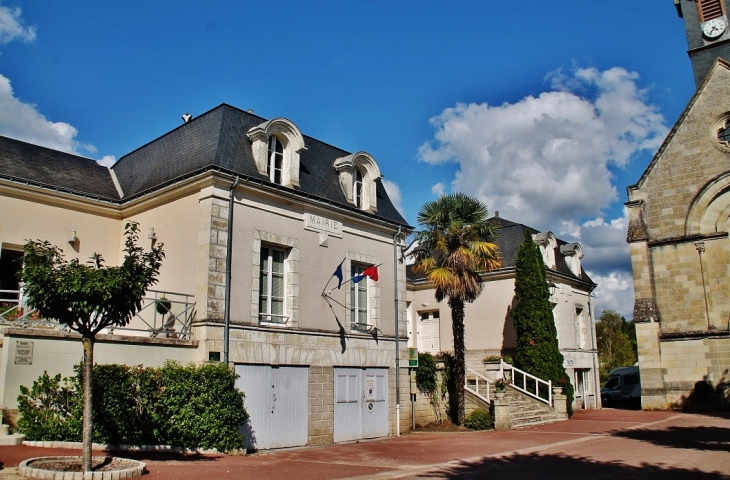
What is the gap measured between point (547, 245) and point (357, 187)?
531 inches

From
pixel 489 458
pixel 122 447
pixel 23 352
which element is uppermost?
pixel 23 352

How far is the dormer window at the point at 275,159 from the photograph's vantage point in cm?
1573

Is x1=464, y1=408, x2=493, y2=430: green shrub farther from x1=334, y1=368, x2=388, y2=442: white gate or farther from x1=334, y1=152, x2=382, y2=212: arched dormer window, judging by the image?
x1=334, y1=152, x2=382, y2=212: arched dormer window

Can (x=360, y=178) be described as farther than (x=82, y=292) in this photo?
Yes

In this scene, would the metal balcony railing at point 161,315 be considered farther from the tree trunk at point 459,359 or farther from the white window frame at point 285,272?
the tree trunk at point 459,359

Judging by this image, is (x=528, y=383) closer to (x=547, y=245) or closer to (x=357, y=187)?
(x=547, y=245)

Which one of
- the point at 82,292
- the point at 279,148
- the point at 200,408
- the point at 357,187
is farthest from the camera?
the point at 357,187

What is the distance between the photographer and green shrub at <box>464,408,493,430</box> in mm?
18734

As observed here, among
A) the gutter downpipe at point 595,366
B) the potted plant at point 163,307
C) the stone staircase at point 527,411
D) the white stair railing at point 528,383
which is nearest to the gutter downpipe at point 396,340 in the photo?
the stone staircase at point 527,411

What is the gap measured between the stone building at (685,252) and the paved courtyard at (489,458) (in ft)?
17.9

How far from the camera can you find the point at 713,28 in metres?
27.8

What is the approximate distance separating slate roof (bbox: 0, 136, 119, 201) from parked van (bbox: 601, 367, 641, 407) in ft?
92.4

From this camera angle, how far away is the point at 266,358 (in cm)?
1439

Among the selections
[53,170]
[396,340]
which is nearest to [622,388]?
[396,340]
